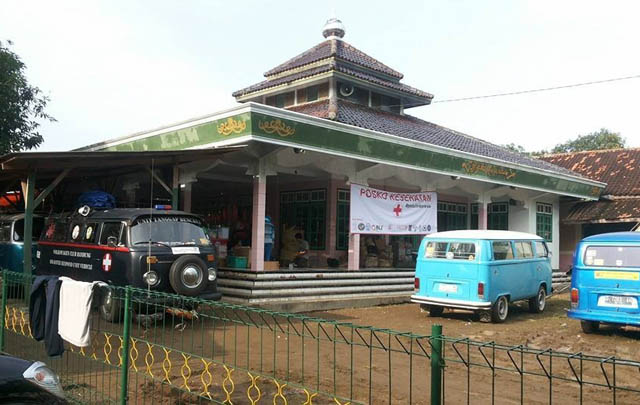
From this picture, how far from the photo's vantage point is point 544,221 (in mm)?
22672

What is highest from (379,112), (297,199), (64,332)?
(379,112)

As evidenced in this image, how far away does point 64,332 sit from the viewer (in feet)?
17.0

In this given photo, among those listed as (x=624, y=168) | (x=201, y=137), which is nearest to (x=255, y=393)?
(x=201, y=137)

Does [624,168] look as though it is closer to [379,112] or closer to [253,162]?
[379,112]

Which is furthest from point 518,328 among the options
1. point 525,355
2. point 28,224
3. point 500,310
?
point 28,224

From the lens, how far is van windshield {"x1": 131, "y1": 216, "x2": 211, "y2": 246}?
31.7 ft

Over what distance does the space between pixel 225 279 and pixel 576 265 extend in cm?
736

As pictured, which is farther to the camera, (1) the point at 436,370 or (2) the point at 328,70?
(2) the point at 328,70

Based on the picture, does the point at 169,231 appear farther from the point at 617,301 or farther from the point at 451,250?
the point at 617,301

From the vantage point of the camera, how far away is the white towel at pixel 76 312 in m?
4.96

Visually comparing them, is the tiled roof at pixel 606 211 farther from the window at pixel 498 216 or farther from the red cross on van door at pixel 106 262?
the red cross on van door at pixel 106 262

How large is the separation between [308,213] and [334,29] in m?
9.15

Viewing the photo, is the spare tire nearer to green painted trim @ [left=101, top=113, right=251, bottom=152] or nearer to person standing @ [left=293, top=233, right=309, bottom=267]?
green painted trim @ [left=101, top=113, right=251, bottom=152]

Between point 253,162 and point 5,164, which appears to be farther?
point 253,162
